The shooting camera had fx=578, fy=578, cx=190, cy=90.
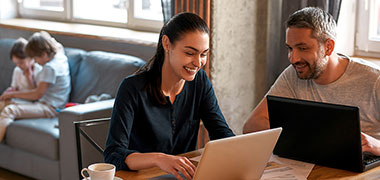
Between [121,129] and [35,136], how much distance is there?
5.78 ft

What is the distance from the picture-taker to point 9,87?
177 inches

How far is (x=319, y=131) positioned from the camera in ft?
6.30

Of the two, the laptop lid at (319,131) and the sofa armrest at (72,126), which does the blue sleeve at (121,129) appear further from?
the sofa armrest at (72,126)

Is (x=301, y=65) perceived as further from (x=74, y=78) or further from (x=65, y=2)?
(x=65, y=2)

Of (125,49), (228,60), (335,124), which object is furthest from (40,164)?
(335,124)

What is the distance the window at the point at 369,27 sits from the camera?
337 centimetres

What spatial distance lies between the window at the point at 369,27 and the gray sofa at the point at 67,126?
139cm

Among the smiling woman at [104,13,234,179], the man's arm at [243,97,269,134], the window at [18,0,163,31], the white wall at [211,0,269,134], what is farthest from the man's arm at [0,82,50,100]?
the man's arm at [243,97,269,134]

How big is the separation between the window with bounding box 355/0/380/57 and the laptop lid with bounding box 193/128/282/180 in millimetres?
1828

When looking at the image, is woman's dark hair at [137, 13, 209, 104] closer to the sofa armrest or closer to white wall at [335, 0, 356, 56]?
the sofa armrest

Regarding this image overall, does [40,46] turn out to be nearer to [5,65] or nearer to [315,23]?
[5,65]

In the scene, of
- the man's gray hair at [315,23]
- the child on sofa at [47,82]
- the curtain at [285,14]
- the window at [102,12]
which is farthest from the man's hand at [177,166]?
the window at [102,12]

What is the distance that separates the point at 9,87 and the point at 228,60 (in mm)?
2000

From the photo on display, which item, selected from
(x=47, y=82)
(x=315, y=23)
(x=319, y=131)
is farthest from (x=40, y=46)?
(x=319, y=131)
